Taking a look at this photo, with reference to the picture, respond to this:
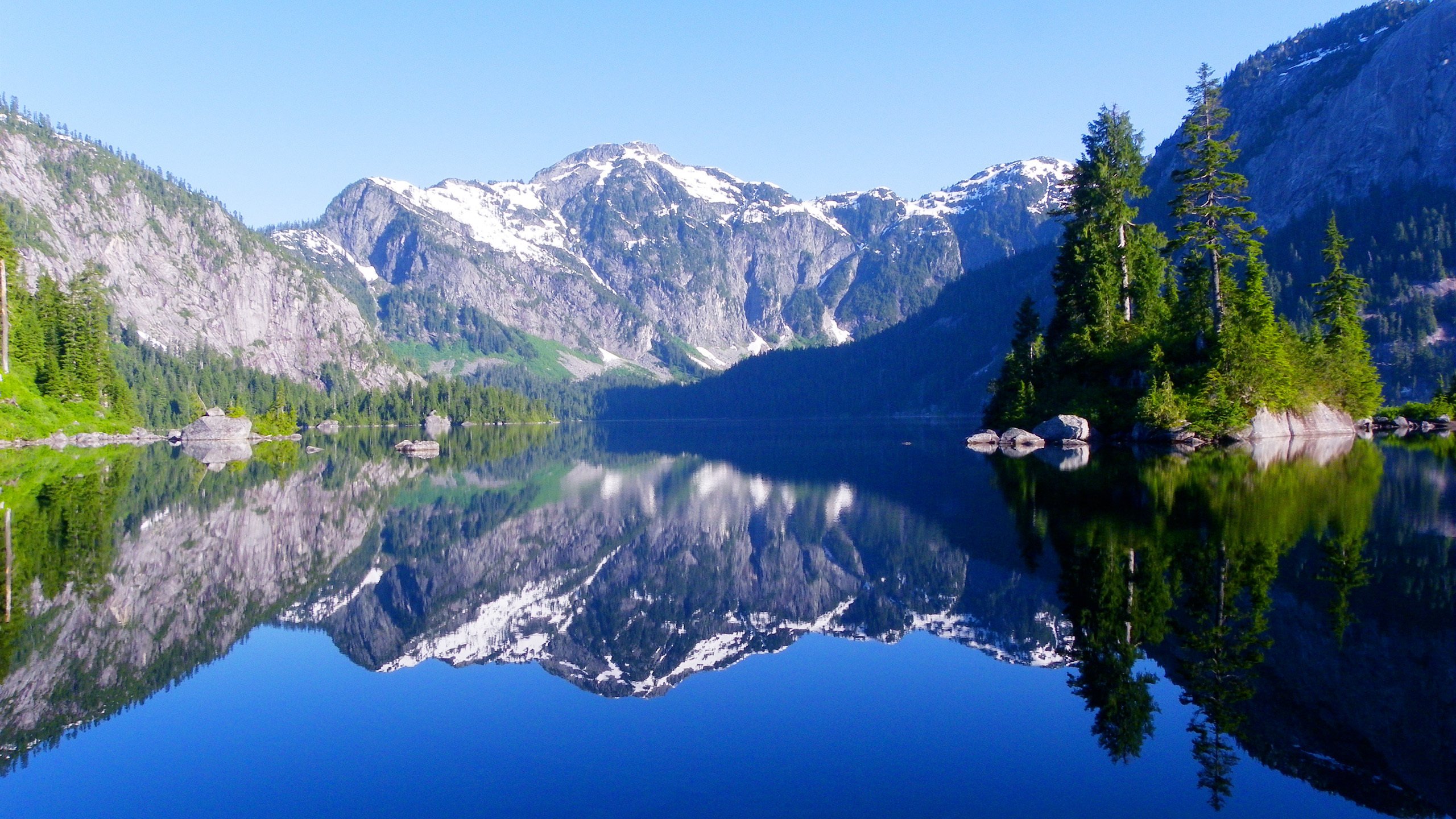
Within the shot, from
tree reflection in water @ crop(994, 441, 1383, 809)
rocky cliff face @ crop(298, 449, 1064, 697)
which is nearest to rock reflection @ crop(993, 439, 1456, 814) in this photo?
tree reflection in water @ crop(994, 441, 1383, 809)

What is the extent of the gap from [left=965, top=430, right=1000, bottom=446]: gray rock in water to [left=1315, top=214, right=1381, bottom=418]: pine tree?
3234cm

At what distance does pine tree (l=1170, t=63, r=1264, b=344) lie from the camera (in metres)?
70.6

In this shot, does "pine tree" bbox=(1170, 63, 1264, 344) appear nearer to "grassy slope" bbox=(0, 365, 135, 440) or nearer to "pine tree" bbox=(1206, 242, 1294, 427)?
"pine tree" bbox=(1206, 242, 1294, 427)

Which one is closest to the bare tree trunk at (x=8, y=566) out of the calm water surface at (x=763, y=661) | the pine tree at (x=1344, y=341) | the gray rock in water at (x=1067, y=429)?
the calm water surface at (x=763, y=661)

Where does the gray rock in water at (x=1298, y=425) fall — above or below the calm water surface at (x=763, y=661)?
above

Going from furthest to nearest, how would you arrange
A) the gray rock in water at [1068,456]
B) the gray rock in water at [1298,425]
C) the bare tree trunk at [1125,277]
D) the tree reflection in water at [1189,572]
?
the bare tree trunk at [1125,277] < the gray rock in water at [1298,425] < the gray rock in water at [1068,456] < the tree reflection in water at [1189,572]

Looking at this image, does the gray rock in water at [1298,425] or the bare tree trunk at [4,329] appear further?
the bare tree trunk at [4,329]

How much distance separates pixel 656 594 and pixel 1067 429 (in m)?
59.4

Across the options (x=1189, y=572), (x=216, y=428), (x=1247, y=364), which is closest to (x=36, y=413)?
(x=216, y=428)

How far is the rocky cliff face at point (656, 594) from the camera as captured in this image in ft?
62.3

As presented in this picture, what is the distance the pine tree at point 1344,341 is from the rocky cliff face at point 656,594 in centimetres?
7015

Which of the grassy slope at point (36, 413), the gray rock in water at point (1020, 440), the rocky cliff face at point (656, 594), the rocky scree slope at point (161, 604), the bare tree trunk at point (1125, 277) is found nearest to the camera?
the rocky scree slope at point (161, 604)

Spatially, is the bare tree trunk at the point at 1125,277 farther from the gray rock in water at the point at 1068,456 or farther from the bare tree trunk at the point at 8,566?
the bare tree trunk at the point at 8,566

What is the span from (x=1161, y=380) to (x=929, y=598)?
187 ft
